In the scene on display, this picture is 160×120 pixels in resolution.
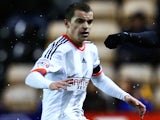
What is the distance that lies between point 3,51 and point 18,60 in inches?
14.9

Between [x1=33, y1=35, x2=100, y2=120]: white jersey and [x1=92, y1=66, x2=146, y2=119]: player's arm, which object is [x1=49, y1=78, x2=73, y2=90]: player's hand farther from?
[x1=92, y1=66, x2=146, y2=119]: player's arm

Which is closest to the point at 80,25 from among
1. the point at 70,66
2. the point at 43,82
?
the point at 70,66

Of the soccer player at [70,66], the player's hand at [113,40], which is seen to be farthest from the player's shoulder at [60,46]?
the player's hand at [113,40]

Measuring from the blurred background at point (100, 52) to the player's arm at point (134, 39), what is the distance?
248cm

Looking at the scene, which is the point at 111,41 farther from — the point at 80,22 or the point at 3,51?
the point at 3,51

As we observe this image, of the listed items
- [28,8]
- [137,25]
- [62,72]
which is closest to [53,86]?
[62,72]

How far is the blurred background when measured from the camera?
31.4 ft

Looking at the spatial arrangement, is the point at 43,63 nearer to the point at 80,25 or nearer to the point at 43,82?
the point at 43,82

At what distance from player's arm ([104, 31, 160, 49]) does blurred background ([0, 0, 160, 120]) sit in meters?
2.48

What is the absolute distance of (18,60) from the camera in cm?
1123

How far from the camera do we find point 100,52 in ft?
38.4

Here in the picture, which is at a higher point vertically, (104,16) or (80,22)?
(80,22)

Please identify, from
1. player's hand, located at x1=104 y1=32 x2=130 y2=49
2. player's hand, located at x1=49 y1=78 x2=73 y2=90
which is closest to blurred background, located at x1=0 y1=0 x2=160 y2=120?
player's hand, located at x1=104 y1=32 x2=130 y2=49

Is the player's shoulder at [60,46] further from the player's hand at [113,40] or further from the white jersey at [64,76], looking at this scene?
the player's hand at [113,40]
